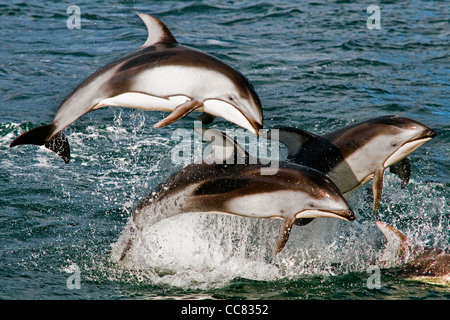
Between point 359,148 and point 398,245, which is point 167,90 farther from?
point 398,245

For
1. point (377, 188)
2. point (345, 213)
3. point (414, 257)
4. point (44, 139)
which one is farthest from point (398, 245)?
point (44, 139)

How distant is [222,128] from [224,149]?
650 centimetres

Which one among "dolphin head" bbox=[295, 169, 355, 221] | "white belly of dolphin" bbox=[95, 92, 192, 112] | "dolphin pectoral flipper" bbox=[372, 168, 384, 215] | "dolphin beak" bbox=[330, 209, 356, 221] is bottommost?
"dolphin beak" bbox=[330, 209, 356, 221]

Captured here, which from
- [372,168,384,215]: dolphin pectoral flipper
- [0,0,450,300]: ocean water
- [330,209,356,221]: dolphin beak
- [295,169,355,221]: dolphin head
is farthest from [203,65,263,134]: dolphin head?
[372,168,384,215]: dolphin pectoral flipper

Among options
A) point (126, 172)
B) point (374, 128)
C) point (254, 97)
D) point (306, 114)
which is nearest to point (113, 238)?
point (126, 172)

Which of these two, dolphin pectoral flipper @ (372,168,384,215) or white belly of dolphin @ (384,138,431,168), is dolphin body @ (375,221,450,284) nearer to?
dolphin pectoral flipper @ (372,168,384,215)

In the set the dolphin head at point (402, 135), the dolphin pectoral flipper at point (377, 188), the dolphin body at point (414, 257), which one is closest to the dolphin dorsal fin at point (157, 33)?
the dolphin head at point (402, 135)

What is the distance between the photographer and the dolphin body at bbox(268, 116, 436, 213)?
378 inches

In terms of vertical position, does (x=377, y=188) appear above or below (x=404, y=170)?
below

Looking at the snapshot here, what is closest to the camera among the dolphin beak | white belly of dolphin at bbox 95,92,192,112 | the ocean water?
the dolphin beak

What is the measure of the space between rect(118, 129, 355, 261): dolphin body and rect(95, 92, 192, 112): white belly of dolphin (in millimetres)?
503

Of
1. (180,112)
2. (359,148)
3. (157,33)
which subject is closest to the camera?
(180,112)

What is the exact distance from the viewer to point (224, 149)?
8445 mm

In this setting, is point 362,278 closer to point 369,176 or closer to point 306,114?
point 369,176
